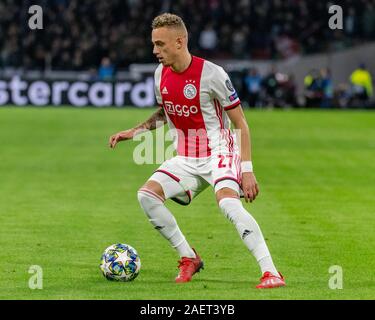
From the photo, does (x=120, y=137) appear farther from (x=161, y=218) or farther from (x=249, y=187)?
(x=249, y=187)

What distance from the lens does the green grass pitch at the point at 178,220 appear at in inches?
364

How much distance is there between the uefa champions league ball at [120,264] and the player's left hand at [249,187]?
1237mm

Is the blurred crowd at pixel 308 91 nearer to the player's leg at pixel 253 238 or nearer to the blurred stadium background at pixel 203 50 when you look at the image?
the blurred stadium background at pixel 203 50

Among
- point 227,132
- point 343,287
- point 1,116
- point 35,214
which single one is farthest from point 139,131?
point 1,116

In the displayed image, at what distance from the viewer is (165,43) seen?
361 inches

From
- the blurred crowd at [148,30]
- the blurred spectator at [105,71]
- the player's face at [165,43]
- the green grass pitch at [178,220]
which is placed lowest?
the green grass pitch at [178,220]

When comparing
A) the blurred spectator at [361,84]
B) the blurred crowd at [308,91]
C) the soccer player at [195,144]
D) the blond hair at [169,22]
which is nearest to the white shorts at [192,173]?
the soccer player at [195,144]

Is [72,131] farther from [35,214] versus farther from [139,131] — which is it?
[139,131]

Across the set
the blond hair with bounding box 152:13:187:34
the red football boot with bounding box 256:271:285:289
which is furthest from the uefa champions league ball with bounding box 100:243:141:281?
the blond hair with bounding box 152:13:187:34

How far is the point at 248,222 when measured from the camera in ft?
29.6

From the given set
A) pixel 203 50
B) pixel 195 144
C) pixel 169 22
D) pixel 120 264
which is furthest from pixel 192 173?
pixel 203 50

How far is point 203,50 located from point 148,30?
3.52 m

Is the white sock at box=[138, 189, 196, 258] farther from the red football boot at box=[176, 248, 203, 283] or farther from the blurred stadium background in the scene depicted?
the blurred stadium background
